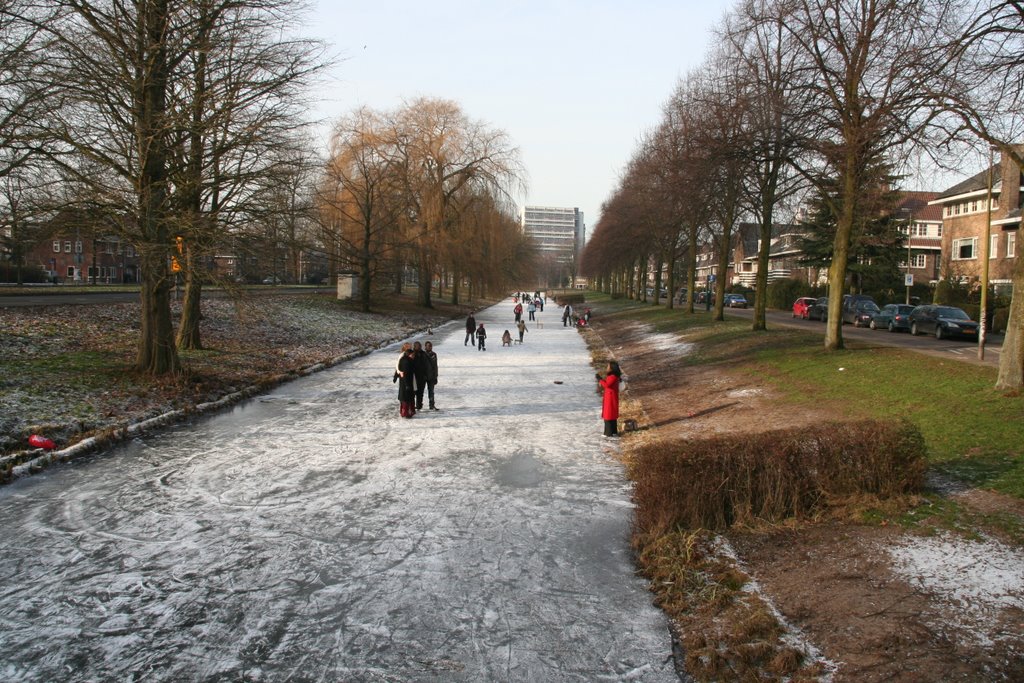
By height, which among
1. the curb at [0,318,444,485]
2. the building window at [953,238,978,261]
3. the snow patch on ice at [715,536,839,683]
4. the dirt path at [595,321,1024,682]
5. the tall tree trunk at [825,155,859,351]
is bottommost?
the curb at [0,318,444,485]

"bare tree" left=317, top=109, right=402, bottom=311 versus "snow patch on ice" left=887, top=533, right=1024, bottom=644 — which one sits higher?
"bare tree" left=317, top=109, right=402, bottom=311

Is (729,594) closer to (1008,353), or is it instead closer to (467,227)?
(1008,353)

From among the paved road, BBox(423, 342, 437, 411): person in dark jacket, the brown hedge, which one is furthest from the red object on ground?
the paved road

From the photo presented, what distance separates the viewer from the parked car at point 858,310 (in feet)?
109

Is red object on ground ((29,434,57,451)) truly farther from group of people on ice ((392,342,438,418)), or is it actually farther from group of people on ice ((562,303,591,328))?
group of people on ice ((562,303,591,328))

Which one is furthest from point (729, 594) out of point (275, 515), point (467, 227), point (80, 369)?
point (467, 227)

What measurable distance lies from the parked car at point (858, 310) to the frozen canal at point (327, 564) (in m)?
26.4

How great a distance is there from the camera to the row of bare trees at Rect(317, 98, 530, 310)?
40219 millimetres

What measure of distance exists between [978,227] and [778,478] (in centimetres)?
4914

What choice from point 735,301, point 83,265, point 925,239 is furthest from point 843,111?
point 83,265

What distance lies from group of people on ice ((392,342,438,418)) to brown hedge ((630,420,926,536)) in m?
7.53

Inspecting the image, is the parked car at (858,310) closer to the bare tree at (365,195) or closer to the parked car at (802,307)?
the parked car at (802,307)

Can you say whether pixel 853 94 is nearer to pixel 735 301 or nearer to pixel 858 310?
pixel 858 310

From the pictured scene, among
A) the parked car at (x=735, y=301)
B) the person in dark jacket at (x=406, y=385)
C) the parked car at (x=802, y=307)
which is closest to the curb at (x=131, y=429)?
the person in dark jacket at (x=406, y=385)
